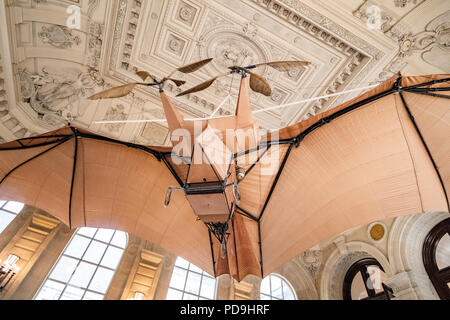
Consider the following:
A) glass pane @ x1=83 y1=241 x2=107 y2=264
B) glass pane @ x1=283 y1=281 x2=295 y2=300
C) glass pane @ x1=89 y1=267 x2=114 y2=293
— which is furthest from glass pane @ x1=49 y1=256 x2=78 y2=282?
glass pane @ x1=283 y1=281 x2=295 y2=300

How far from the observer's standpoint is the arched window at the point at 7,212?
4689mm

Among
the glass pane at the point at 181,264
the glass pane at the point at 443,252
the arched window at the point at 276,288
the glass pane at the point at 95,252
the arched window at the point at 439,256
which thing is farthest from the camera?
the arched window at the point at 276,288

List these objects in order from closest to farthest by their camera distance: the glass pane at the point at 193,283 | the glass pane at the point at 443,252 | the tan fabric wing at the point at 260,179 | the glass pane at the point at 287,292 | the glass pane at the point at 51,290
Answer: the tan fabric wing at the point at 260,179, the glass pane at the point at 51,290, the glass pane at the point at 443,252, the glass pane at the point at 193,283, the glass pane at the point at 287,292

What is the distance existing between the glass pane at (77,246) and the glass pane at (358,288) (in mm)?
6666

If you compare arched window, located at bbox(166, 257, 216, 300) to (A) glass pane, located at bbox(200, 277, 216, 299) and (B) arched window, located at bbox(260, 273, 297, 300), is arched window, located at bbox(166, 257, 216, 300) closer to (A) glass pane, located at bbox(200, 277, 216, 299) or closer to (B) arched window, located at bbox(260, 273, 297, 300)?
(A) glass pane, located at bbox(200, 277, 216, 299)

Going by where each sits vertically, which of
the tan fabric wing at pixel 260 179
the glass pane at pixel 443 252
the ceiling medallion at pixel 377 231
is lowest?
the tan fabric wing at pixel 260 179

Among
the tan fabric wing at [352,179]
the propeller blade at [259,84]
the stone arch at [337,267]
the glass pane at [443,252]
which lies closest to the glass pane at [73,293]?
the tan fabric wing at [352,179]

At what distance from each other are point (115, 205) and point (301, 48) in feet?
14.5

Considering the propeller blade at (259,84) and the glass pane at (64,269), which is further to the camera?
the glass pane at (64,269)

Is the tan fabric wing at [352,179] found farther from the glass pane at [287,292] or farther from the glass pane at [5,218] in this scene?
the glass pane at [5,218]

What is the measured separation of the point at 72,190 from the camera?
9.09 feet

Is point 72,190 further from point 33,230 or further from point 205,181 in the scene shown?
point 33,230

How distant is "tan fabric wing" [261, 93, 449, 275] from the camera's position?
2.26m

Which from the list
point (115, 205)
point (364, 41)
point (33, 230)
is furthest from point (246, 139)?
point (33, 230)
